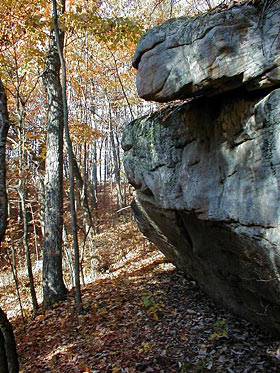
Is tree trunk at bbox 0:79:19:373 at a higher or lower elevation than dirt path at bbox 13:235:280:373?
higher

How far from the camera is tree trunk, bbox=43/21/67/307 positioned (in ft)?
25.2

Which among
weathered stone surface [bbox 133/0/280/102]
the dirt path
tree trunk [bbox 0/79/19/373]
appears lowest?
the dirt path

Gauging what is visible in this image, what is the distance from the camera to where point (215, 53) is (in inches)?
135

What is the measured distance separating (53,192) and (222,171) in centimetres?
529

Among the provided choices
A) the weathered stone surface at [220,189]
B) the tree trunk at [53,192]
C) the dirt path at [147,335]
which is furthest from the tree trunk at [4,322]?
the tree trunk at [53,192]

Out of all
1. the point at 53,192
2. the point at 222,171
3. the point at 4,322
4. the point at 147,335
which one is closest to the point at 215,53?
the point at 222,171

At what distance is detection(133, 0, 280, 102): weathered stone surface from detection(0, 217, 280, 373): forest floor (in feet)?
12.8

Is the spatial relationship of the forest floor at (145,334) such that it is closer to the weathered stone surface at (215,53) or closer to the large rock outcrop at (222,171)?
the large rock outcrop at (222,171)

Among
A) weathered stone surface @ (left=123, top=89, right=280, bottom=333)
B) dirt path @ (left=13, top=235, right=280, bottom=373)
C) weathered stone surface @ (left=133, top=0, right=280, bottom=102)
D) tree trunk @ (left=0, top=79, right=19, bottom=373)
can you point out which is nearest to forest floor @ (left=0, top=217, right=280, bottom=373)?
dirt path @ (left=13, top=235, right=280, bottom=373)

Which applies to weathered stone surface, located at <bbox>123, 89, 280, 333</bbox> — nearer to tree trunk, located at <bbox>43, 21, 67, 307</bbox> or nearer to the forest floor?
the forest floor

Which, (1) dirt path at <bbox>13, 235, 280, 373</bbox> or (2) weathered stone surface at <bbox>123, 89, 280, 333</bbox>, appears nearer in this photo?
(2) weathered stone surface at <bbox>123, 89, 280, 333</bbox>

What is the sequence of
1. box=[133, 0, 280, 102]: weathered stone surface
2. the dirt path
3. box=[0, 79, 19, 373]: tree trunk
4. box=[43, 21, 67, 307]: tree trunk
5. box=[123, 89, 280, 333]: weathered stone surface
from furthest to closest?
box=[43, 21, 67, 307]: tree trunk → the dirt path → box=[0, 79, 19, 373]: tree trunk → box=[123, 89, 280, 333]: weathered stone surface → box=[133, 0, 280, 102]: weathered stone surface

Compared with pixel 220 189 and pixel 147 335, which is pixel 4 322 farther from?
pixel 220 189

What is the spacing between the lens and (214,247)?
15.4 ft
